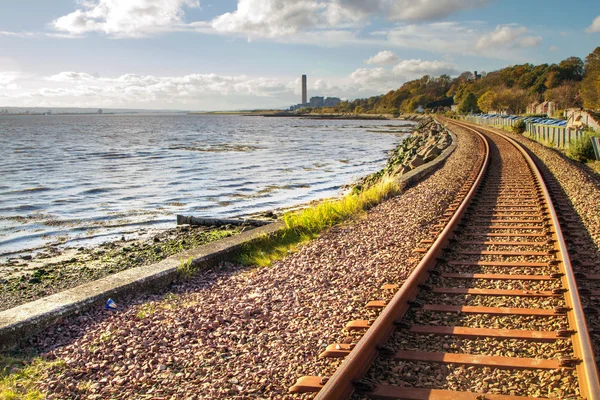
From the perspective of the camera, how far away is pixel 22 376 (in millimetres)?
3865

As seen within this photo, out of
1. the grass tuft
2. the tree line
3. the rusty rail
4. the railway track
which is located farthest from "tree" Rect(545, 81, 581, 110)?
the grass tuft

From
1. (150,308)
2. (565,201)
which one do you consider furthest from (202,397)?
(565,201)

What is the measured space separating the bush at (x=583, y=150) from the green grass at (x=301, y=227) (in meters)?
11.6

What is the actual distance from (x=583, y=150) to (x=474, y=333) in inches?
708

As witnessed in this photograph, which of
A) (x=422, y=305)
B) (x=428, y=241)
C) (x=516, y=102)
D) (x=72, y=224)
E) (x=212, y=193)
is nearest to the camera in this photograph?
(x=422, y=305)

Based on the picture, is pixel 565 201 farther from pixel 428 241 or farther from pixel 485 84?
pixel 485 84

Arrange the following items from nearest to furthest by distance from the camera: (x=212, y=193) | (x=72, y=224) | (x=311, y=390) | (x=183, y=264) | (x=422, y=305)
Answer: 1. (x=311, y=390)
2. (x=422, y=305)
3. (x=183, y=264)
4. (x=72, y=224)
5. (x=212, y=193)

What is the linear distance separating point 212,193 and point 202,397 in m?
15.7

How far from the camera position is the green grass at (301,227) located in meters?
7.21

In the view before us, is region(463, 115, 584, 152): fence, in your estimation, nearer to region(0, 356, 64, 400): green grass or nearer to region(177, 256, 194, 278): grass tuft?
region(177, 256, 194, 278): grass tuft

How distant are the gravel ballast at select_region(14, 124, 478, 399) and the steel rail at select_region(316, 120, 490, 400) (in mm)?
221

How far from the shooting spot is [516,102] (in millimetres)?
88812

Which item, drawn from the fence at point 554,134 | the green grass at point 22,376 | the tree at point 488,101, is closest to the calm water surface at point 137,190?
the green grass at point 22,376

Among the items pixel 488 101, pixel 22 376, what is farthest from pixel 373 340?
pixel 488 101
